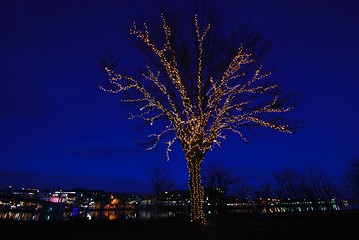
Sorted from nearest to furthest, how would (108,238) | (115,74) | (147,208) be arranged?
(108,238), (115,74), (147,208)

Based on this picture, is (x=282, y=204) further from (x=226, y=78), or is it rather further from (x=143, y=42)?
(x=143, y=42)

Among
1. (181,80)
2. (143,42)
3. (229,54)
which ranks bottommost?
(181,80)

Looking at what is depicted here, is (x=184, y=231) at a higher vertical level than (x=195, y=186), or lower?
lower

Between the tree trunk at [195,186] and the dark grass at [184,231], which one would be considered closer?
the dark grass at [184,231]

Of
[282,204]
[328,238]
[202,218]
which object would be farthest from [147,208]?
[328,238]

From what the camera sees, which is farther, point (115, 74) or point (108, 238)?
point (115, 74)

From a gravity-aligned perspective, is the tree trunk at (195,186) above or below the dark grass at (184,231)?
above

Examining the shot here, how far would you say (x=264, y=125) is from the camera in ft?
38.0

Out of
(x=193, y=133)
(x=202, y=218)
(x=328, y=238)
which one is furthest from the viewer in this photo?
(x=193, y=133)

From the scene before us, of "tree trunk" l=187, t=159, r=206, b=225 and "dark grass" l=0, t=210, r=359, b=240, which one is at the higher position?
"tree trunk" l=187, t=159, r=206, b=225

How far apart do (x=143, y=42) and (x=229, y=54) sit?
439 cm

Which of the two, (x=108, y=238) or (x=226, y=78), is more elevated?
(x=226, y=78)

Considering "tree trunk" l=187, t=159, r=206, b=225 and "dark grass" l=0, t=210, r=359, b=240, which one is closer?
"dark grass" l=0, t=210, r=359, b=240

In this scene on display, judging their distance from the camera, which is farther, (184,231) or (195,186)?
(195,186)
